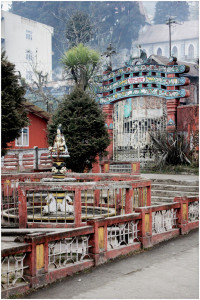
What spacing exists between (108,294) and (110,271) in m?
1.10

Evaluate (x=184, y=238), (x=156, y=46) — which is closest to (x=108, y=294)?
(x=184, y=238)

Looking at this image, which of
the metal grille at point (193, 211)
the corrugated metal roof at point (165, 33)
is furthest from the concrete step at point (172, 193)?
the corrugated metal roof at point (165, 33)

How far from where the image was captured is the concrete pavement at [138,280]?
20.2 ft

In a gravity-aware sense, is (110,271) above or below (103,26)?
below

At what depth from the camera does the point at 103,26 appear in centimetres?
5903

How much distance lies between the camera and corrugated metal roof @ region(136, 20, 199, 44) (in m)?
66.6

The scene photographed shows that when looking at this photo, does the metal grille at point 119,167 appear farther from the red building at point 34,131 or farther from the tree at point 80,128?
the red building at point 34,131

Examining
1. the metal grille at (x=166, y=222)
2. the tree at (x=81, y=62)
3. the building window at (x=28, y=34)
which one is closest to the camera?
the metal grille at (x=166, y=222)

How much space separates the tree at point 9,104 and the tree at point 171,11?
67513mm

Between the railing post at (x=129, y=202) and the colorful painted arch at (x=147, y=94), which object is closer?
the railing post at (x=129, y=202)

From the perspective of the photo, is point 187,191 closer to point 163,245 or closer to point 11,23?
point 163,245

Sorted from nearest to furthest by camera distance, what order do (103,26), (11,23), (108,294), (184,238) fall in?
(108,294) → (184,238) → (11,23) → (103,26)

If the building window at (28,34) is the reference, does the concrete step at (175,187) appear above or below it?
below

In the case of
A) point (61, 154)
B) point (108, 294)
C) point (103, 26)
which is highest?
point (103, 26)
